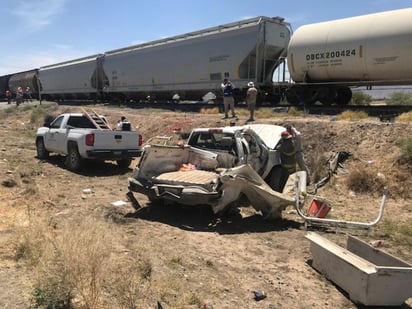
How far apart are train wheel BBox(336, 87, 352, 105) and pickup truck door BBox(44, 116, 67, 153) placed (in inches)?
473

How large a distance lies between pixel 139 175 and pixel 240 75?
45.9 ft

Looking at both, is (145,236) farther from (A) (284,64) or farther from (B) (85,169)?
(A) (284,64)

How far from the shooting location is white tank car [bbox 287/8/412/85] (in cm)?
1519

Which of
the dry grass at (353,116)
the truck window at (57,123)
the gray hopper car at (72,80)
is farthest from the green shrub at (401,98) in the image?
the gray hopper car at (72,80)

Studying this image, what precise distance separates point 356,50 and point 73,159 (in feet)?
36.0

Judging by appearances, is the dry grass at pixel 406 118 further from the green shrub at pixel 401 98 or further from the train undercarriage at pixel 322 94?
the green shrub at pixel 401 98

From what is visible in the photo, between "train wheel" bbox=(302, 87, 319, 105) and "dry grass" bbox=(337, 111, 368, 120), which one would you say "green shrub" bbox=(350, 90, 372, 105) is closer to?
"train wheel" bbox=(302, 87, 319, 105)

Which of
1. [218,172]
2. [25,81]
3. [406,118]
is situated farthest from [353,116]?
[25,81]

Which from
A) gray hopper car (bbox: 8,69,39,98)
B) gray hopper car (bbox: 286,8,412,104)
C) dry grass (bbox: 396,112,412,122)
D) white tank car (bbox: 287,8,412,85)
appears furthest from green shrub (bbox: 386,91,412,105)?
Answer: gray hopper car (bbox: 8,69,39,98)

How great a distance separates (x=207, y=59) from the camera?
23.3 m

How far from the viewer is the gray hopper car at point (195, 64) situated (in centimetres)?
2111

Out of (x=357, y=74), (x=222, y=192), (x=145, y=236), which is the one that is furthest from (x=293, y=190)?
(x=357, y=74)

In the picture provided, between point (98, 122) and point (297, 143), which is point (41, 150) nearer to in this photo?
point (98, 122)

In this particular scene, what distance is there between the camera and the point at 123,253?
5.74 meters
